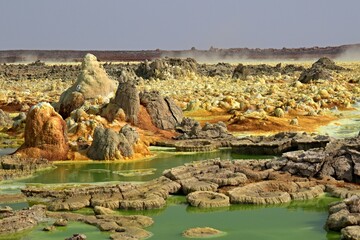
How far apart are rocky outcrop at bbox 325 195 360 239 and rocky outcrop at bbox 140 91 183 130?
9.06 metres

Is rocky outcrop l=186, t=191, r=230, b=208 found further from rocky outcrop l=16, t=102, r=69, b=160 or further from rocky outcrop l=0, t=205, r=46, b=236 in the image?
rocky outcrop l=16, t=102, r=69, b=160

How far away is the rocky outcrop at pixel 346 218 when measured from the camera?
24.8 ft

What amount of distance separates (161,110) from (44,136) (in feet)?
15.2

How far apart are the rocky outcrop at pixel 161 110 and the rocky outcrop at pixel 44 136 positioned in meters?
4.09

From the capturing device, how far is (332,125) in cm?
1900

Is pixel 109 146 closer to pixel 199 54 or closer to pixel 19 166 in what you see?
pixel 19 166

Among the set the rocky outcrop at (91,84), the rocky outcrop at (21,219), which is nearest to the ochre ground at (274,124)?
the rocky outcrop at (91,84)

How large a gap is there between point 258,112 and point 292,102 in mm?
2711

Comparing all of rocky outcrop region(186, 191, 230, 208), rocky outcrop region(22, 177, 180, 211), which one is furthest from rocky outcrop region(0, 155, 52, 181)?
rocky outcrop region(186, 191, 230, 208)

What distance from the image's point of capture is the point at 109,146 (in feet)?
44.2

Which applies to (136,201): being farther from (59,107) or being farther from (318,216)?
(59,107)

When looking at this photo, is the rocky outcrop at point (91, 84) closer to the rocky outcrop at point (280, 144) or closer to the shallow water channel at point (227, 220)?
the rocky outcrop at point (280, 144)

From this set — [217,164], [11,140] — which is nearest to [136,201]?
[217,164]

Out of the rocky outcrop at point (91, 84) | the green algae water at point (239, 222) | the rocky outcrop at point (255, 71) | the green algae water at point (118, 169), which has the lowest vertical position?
the green algae water at point (239, 222)
